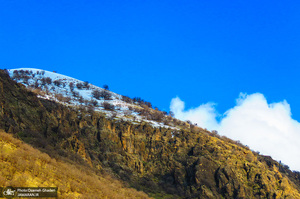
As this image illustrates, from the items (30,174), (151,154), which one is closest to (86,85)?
(151,154)

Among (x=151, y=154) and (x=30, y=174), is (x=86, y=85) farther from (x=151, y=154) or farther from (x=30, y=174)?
(x=30, y=174)

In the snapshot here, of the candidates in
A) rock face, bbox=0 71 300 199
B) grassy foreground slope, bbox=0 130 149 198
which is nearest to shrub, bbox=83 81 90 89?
rock face, bbox=0 71 300 199

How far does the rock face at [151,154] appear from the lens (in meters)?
43.8

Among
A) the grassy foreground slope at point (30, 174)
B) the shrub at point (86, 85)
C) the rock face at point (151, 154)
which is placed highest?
the shrub at point (86, 85)

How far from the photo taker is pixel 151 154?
63.7m

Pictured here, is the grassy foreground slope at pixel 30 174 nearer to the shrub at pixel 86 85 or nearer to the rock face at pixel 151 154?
the rock face at pixel 151 154

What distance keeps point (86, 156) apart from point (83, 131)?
15.6 meters

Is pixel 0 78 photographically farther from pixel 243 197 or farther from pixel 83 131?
pixel 243 197

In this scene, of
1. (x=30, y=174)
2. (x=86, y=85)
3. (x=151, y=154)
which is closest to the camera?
(x=30, y=174)

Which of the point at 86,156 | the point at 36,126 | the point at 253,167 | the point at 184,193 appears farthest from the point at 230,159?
the point at 36,126

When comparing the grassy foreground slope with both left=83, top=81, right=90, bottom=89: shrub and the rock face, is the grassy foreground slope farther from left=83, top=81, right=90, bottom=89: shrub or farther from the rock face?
left=83, top=81, right=90, bottom=89: shrub

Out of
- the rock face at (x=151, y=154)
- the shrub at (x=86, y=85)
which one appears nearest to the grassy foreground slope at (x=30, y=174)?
the rock face at (x=151, y=154)

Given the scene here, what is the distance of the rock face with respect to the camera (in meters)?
43.8

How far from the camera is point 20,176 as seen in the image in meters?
13.4
